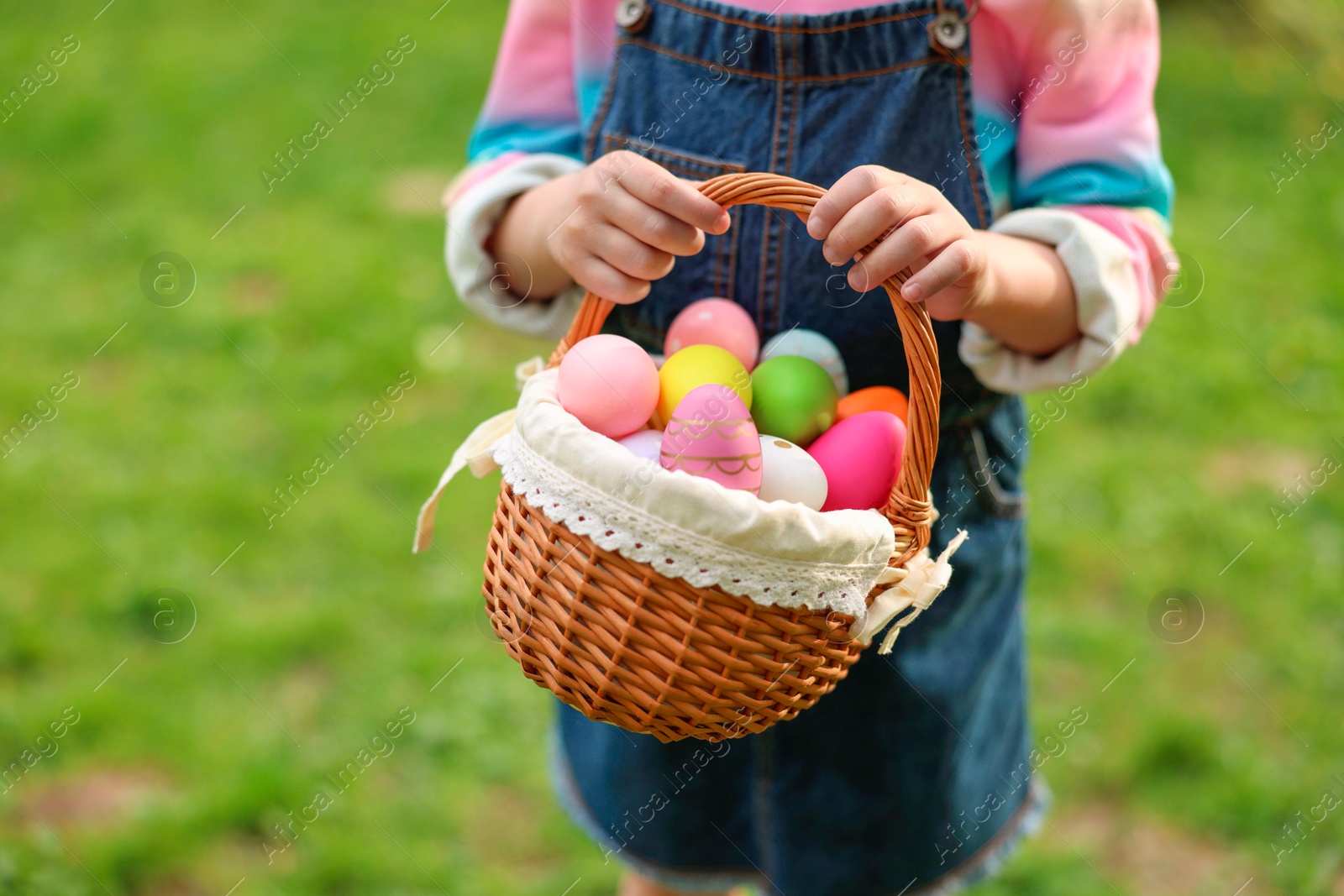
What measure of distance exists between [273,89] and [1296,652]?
385 centimetres

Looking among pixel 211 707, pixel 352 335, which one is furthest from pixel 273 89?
pixel 211 707

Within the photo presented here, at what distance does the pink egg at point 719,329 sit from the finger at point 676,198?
17 cm

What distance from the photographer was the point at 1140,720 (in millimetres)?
2148

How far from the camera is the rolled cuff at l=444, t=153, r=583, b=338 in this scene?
4.12 ft

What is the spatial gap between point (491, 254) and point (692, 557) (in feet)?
1.87

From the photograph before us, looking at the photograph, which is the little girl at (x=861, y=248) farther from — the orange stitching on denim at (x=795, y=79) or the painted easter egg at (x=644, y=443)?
the painted easter egg at (x=644, y=443)

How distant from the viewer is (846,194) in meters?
0.93

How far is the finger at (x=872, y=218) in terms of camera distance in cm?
92

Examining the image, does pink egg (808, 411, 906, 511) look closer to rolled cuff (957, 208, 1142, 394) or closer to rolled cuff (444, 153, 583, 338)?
rolled cuff (957, 208, 1142, 394)

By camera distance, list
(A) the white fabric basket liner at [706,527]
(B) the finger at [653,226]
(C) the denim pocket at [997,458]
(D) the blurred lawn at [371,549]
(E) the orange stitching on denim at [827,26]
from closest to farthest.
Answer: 1. (A) the white fabric basket liner at [706,527]
2. (B) the finger at [653,226]
3. (E) the orange stitching on denim at [827,26]
4. (C) the denim pocket at [997,458]
5. (D) the blurred lawn at [371,549]

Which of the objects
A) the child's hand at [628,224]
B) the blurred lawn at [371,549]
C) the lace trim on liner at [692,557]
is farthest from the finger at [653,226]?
the blurred lawn at [371,549]

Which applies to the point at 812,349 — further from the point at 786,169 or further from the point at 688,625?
the point at 688,625

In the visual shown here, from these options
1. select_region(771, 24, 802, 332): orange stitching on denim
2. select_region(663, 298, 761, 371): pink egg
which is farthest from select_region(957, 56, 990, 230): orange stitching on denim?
select_region(663, 298, 761, 371): pink egg

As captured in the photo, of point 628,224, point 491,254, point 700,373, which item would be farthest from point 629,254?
point 491,254
